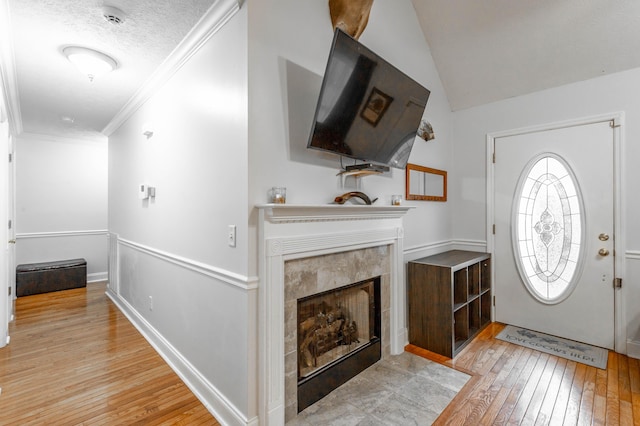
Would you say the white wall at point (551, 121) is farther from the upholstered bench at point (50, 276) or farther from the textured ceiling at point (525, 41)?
the upholstered bench at point (50, 276)

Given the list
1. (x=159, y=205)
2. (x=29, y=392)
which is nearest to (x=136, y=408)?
(x=29, y=392)

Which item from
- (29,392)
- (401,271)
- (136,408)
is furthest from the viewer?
(401,271)

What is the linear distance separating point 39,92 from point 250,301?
3270 millimetres

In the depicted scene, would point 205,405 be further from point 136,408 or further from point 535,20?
point 535,20

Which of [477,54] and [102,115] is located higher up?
[477,54]

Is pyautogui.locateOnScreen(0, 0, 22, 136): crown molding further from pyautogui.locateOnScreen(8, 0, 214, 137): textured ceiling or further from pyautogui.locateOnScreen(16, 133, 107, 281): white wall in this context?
pyautogui.locateOnScreen(16, 133, 107, 281): white wall

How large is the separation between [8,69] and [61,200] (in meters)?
3.28

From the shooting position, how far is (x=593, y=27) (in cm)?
257

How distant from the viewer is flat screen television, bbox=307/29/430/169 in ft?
6.01

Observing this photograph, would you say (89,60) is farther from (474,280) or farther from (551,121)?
(551,121)

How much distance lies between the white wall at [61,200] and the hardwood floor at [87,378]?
183 centimetres

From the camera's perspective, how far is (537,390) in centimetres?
217

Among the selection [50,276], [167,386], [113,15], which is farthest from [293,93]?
[50,276]

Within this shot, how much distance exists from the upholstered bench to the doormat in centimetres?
586
